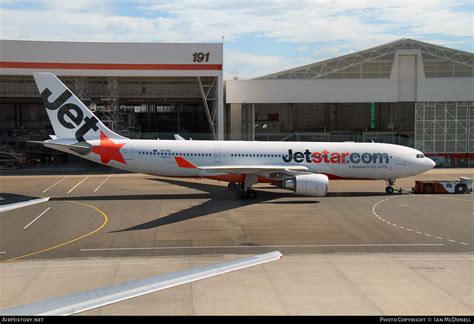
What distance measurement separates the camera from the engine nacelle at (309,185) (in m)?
29.3

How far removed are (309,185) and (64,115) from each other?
16683 millimetres

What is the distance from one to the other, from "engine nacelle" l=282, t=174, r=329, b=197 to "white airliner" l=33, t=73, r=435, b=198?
1510 millimetres

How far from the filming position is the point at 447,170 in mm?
54156

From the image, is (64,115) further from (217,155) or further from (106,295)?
(106,295)

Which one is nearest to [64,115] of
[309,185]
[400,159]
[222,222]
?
[222,222]

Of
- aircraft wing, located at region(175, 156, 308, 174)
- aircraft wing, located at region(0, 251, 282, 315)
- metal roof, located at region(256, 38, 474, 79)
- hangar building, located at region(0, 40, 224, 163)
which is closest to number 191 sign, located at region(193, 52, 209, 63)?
hangar building, located at region(0, 40, 224, 163)

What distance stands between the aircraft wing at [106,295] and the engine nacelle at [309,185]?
22.4 metres

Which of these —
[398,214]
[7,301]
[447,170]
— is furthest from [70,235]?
[447,170]

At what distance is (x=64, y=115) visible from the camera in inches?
1275

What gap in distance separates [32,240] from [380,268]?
13.5 meters

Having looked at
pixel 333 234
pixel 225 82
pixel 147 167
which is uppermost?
pixel 225 82

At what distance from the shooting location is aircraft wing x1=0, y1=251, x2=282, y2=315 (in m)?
5.22

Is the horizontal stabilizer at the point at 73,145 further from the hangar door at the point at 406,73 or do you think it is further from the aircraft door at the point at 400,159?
the hangar door at the point at 406,73

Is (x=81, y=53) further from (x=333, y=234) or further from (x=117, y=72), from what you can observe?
(x=333, y=234)
